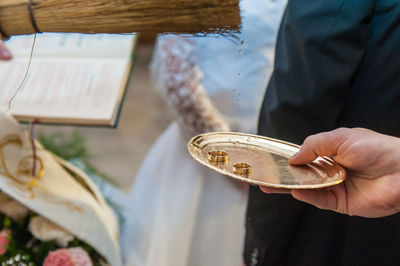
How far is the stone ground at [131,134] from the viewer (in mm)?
2045

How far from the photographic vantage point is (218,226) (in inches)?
48.8

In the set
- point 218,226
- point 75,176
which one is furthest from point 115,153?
Answer: point 75,176

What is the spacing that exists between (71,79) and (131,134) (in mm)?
1422

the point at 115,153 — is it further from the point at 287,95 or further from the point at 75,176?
the point at 287,95

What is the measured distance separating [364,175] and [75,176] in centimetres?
62

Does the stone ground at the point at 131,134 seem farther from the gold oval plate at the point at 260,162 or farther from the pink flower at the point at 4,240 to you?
the gold oval plate at the point at 260,162

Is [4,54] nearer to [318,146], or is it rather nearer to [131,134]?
[318,146]

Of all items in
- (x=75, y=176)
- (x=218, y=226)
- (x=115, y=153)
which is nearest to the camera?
(x=75, y=176)

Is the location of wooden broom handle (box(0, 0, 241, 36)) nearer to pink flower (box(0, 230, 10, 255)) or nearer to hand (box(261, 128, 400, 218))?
hand (box(261, 128, 400, 218))

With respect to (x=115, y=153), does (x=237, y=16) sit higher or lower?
higher

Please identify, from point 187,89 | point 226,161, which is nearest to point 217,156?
point 226,161

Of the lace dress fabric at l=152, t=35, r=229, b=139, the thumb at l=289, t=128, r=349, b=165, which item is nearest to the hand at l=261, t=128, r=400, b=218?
the thumb at l=289, t=128, r=349, b=165

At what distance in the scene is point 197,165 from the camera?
128cm

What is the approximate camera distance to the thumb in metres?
0.50
